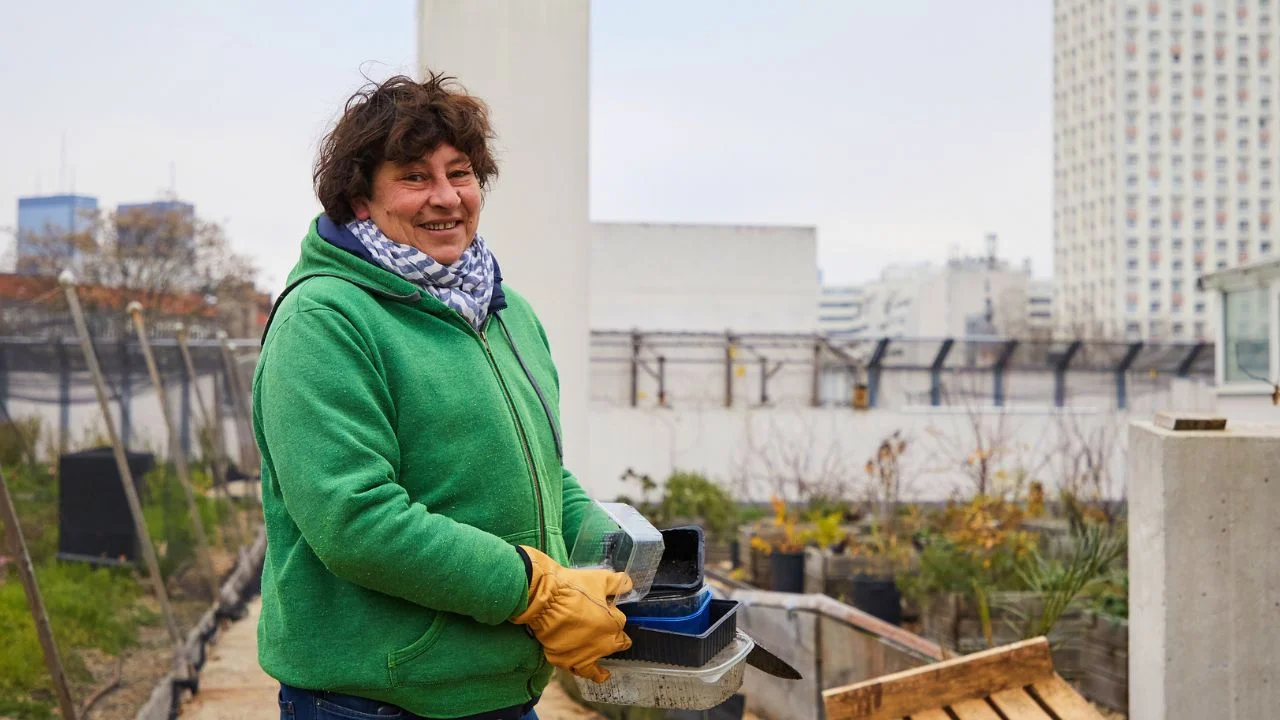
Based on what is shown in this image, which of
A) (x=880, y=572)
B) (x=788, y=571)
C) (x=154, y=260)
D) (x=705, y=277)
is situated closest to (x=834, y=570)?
(x=880, y=572)

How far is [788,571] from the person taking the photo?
6.94 m

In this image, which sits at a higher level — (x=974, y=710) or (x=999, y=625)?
(x=974, y=710)

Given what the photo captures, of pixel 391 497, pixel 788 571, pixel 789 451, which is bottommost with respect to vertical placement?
pixel 789 451

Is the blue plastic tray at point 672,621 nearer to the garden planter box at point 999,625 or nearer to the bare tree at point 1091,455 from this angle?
the garden planter box at point 999,625

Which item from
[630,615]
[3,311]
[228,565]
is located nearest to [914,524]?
[228,565]

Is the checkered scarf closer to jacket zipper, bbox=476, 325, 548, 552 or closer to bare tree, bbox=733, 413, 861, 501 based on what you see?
jacket zipper, bbox=476, 325, 548, 552

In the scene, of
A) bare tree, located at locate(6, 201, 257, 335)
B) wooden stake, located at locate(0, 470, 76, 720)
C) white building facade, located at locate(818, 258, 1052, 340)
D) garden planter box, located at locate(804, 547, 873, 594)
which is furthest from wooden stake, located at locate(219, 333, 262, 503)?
white building facade, located at locate(818, 258, 1052, 340)

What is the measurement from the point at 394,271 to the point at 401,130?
213 mm

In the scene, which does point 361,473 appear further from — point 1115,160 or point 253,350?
point 1115,160

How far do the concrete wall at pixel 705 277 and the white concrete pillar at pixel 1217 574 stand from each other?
22841 mm

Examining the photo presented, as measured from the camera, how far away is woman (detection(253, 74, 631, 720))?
1.55 m

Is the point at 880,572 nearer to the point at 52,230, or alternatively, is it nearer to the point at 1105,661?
the point at 1105,661

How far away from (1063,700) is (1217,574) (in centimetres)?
56

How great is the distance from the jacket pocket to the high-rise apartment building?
115 meters
